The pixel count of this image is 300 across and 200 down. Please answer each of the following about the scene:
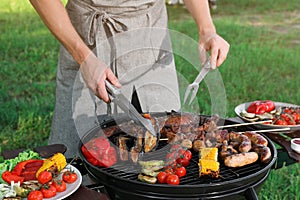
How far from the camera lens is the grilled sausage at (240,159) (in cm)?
243

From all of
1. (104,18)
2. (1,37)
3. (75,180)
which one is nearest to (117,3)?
(104,18)

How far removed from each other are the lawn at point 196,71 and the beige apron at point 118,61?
45 centimetres

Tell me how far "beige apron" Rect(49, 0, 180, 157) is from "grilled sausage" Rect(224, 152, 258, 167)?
91 centimetres

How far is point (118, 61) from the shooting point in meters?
3.12

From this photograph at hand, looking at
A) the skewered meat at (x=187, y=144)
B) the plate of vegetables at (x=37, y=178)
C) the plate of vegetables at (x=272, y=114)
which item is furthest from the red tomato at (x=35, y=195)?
the plate of vegetables at (x=272, y=114)

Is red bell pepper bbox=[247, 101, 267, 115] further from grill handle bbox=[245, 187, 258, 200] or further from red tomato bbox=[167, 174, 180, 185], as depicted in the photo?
red tomato bbox=[167, 174, 180, 185]

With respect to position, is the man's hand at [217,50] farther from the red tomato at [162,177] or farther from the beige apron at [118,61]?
the red tomato at [162,177]

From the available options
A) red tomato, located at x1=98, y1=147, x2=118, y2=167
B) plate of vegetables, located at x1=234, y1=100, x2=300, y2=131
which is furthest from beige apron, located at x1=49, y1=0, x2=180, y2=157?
red tomato, located at x1=98, y1=147, x2=118, y2=167

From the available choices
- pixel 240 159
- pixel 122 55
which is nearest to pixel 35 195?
pixel 240 159

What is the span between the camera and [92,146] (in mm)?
2494

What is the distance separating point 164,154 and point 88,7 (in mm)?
1112

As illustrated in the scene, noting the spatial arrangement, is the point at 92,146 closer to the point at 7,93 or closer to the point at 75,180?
the point at 75,180

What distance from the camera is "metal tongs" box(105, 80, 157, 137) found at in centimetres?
228

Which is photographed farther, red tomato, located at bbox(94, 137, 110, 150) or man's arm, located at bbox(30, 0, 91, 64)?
man's arm, located at bbox(30, 0, 91, 64)
